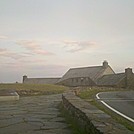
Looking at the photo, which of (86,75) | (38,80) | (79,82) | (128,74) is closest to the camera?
(128,74)

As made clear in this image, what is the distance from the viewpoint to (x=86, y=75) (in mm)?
78938

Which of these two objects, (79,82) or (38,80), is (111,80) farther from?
(38,80)

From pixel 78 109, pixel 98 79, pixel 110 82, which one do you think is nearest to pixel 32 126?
pixel 78 109

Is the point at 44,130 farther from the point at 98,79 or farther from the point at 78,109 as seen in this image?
the point at 98,79

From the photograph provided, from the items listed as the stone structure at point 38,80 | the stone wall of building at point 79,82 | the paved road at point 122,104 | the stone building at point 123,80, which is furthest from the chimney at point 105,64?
the paved road at point 122,104

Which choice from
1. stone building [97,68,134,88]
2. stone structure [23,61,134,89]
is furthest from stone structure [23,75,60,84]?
stone building [97,68,134,88]

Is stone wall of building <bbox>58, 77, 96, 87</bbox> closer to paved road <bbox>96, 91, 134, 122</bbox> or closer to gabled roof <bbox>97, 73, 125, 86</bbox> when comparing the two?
gabled roof <bbox>97, 73, 125, 86</bbox>

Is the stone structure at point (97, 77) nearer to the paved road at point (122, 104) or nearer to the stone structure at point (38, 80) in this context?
the stone structure at point (38, 80)

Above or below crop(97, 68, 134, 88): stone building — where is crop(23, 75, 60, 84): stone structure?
above

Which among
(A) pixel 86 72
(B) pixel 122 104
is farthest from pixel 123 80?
(B) pixel 122 104

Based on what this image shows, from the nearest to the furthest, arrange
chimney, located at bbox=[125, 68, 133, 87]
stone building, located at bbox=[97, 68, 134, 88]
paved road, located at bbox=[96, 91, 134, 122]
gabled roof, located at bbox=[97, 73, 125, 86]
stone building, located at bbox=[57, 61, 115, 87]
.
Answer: paved road, located at bbox=[96, 91, 134, 122]
stone building, located at bbox=[97, 68, 134, 88]
chimney, located at bbox=[125, 68, 133, 87]
gabled roof, located at bbox=[97, 73, 125, 86]
stone building, located at bbox=[57, 61, 115, 87]

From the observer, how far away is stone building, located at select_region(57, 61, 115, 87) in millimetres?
76488

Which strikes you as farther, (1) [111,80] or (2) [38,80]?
(2) [38,80]

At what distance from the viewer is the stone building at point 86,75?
76.5 meters
